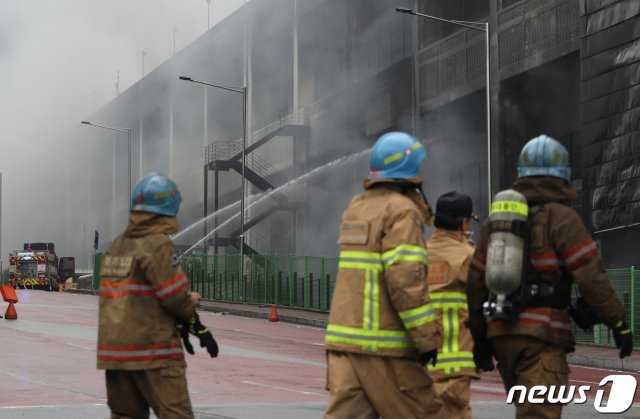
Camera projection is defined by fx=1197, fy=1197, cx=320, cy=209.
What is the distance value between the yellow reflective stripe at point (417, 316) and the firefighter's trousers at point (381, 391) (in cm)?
24

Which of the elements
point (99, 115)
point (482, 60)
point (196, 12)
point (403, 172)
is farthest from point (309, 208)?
point (403, 172)

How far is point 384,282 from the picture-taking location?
18.3 feet

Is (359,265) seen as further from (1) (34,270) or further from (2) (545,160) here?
(1) (34,270)

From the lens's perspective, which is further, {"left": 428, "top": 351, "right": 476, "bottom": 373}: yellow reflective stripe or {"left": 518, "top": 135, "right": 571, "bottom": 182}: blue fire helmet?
{"left": 428, "top": 351, "right": 476, "bottom": 373}: yellow reflective stripe

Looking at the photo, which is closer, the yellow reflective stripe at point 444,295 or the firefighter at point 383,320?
the firefighter at point 383,320

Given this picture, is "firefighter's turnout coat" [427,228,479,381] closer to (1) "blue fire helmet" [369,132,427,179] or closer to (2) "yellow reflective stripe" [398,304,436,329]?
(1) "blue fire helmet" [369,132,427,179]

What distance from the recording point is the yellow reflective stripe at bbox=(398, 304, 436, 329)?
5.42m

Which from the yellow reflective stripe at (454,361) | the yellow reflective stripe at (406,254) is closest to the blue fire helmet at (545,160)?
the yellow reflective stripe at (406,254)

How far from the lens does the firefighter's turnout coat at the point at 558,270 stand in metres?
5.67

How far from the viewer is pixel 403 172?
577cm

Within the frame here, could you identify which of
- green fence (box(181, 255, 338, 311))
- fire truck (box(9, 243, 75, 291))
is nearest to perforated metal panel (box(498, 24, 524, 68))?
green fence (box(181, 255, 338, 311))

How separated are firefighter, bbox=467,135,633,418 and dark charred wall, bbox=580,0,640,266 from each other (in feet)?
76.9

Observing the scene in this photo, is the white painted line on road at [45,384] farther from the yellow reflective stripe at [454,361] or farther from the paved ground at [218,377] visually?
the yellow reflective stripe at [454,361]

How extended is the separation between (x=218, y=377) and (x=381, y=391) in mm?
9723
